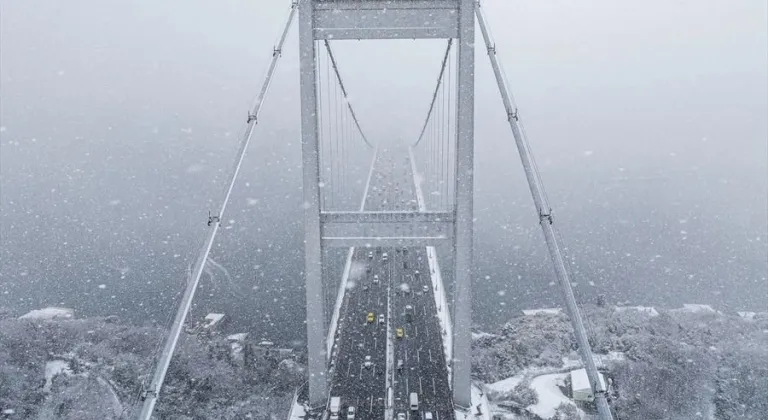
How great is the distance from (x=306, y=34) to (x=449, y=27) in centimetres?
231

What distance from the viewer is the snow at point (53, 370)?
13797 mm

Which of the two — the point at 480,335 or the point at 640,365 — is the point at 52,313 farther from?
the point at 640,365

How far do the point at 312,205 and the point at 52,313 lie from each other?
18.7 m

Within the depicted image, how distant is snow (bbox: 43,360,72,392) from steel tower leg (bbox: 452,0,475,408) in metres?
9.07

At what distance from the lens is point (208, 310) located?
84.6 ft

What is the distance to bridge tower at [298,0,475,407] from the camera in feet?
32.5

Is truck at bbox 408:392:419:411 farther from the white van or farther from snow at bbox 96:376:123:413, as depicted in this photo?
snow at bbox 96:376:123:413

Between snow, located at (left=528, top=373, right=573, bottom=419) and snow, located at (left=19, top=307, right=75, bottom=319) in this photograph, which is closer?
snow, located at (left=528, top=373, right=573, bottom=419)

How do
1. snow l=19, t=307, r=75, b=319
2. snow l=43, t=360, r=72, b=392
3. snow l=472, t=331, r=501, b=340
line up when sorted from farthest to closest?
snow l=19, t=307, r=75, b=319 < snow l=472, t=331, r=501, b=340 < snow l=43, t=360, r=72, b=392

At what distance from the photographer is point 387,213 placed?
10328mm

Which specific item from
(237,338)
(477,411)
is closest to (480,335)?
(237,338)

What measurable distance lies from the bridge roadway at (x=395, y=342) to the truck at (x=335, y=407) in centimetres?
12

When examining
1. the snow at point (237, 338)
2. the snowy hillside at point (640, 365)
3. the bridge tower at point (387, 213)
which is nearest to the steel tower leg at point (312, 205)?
the bridge tower at point (387, 213)

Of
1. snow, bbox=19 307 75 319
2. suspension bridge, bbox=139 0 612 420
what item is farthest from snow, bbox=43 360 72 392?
snow, bbox=19 307 75 319
